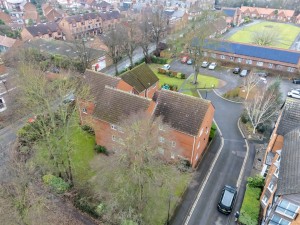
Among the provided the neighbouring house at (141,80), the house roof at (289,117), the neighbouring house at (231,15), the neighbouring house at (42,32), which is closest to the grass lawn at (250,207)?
the house roof at (289,117)

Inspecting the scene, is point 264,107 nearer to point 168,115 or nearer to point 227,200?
point 168,115

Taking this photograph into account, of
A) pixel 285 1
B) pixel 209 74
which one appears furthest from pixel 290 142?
pixel 285 1

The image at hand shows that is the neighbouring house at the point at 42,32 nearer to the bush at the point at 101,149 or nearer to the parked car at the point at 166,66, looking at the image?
the parked car at the point at 166,66

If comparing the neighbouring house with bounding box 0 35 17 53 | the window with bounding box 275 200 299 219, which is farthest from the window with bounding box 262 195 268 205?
the neighbouring house with bounding box 0 35 17 53

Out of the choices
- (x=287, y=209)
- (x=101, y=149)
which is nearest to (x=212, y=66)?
(x=101, y=149)

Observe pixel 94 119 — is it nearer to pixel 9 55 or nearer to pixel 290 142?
pixel 290 142

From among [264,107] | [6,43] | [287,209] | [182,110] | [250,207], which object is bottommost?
[250,207]

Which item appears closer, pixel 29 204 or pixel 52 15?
pixel 29 204
